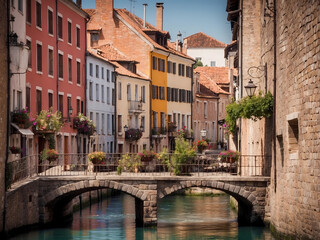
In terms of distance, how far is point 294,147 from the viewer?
26938 millimetres

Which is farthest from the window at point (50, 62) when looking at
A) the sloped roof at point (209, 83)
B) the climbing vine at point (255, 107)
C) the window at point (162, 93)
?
the sloped roof at point (209, 83)

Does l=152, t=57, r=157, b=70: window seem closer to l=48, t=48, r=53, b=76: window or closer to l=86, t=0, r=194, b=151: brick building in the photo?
l=86, t=0, r=194, b=151: brick building

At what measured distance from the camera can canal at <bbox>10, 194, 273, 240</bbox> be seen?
34.3 meters

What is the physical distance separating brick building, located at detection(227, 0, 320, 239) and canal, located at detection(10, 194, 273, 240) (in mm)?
2442

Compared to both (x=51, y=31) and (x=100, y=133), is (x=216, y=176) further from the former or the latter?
(x=100, y=133)

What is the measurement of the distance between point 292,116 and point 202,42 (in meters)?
99.5

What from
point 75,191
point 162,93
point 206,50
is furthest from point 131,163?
point 206,50

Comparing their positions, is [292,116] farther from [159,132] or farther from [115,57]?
[159,132]

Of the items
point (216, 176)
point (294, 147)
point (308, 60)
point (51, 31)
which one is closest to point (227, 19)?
point (51, 31)

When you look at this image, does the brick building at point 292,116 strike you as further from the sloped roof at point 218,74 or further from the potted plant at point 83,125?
the sloped roof at point 218,74

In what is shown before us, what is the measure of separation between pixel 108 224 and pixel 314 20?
1908 centimetres

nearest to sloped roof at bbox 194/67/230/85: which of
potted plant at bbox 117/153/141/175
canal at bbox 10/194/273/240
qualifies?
canal at bbox 10/194/273/240

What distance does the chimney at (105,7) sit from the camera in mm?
69312

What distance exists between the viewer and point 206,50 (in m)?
124
